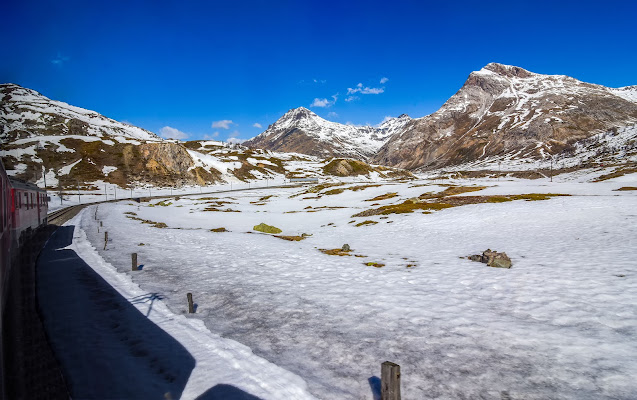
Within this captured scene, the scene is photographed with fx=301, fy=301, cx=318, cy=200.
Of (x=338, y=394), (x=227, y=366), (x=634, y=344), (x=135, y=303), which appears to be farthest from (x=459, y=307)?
(x=135, y=303)

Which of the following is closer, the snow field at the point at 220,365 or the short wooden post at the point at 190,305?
the snow field at the point at 220,365

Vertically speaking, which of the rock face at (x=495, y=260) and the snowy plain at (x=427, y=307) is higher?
the rock face at (x=495, y=260)

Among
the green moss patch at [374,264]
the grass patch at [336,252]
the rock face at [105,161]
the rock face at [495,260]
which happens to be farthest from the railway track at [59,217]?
the rock face at [105,161]

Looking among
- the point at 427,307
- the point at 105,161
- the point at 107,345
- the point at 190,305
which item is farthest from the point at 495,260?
the point at 105,161

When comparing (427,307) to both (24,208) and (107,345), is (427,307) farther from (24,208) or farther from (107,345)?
(24,208)

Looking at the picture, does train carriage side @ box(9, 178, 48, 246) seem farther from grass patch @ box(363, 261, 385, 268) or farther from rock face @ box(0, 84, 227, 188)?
rock face @ box(0, 84, 227, 188)

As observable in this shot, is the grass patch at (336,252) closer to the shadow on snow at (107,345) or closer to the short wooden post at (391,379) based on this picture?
the shadow on snow at (107,345)

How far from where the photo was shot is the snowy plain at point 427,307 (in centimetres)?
769

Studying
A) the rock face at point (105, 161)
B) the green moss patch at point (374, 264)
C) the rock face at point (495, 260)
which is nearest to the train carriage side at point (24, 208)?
the green moss patch at point (374, 264)

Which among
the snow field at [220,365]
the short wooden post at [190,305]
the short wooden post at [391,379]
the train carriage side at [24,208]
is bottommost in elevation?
the snow field at [220,365]

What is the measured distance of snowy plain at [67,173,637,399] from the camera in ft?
25.2

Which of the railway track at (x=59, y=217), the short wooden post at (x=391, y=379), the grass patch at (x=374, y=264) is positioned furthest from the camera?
the railway track at (x=59, y=217)

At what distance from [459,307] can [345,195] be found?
71.9 metres

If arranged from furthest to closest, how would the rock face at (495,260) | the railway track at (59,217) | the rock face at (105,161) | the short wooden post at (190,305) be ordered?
the rock face at (105,161) < the railway track at (59,217) < the rock face at (495,260) < the short wooden post at (190,305)
